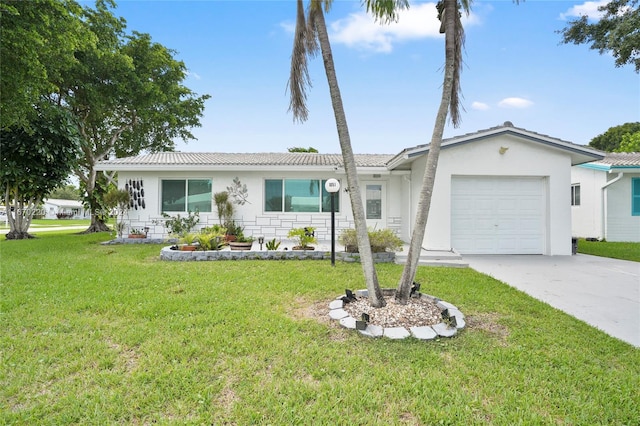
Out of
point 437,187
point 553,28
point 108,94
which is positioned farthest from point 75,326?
point 108,94

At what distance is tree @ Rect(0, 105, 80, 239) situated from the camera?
14.1 metres

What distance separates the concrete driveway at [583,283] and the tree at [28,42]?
13000 mm

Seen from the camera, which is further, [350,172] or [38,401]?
[350,172]

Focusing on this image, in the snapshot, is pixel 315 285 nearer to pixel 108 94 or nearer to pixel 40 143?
pixel 40 143

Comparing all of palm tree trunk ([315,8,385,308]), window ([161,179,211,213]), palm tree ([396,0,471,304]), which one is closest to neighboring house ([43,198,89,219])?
window ([161,179,211,213])

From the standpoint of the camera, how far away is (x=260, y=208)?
12523 millimetres

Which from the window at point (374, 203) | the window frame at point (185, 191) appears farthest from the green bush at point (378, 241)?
the window frame at point (185, 191)

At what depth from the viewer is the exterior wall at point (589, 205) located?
45.9 ft

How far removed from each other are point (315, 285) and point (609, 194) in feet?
48.9

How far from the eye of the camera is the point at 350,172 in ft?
15.4

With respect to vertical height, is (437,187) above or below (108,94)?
below

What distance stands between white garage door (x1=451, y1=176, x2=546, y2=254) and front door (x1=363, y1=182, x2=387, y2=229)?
3.04 meters

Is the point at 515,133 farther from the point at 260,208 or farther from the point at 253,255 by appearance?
the point at 260,208

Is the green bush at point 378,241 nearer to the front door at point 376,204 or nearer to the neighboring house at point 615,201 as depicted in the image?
the front door at point 376,204
